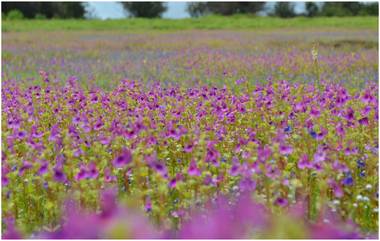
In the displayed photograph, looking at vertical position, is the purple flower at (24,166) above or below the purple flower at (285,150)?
below

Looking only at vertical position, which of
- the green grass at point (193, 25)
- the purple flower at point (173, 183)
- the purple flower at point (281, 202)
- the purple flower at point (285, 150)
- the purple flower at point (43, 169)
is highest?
the purple flower at point (285, 150)

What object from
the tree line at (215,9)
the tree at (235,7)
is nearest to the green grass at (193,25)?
the tree line at (215,9)

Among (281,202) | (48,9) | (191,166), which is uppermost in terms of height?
(191,166)

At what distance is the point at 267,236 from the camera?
1117 mm

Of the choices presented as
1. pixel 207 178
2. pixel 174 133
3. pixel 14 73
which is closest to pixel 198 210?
pixel 207 178

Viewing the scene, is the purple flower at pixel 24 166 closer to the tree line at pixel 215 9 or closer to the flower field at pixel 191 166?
the flower field at pixel 191 166

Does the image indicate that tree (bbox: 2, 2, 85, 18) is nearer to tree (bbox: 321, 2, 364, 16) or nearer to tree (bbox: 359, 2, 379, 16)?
tree (bbox: 321, 2, 364, 16)

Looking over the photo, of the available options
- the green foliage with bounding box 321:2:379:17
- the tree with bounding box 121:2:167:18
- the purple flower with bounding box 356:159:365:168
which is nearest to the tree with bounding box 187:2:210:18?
the tree with bounding box 121:2:167:18

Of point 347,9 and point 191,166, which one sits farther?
point 347,9

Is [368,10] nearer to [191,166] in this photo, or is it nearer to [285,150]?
[285,150]

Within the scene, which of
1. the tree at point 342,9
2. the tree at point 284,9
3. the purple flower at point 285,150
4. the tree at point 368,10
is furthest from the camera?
the tree at point 284,9

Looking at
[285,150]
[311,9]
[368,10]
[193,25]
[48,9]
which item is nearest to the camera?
[285,150]

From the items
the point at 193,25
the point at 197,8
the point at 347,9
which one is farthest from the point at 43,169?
the point at 197,8

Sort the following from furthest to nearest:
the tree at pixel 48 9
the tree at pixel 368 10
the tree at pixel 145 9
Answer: the tree at pixel 145 9, the tree at pixel 48 9, the tree at pixel 368 10
